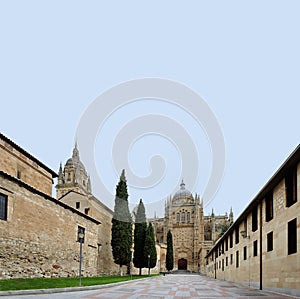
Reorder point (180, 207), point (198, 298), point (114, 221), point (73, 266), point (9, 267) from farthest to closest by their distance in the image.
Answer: point (180, 207), point (114, 221), point (73, 266), point (9, 267), point (198, 298)

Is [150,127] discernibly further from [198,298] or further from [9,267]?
[198,298]

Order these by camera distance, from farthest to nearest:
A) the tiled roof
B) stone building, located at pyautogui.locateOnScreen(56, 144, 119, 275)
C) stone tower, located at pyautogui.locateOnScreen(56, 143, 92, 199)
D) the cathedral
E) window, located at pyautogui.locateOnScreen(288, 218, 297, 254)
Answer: the cathedral → stone tower, located at pyautogui.locateOnScreen(56, 143, 92, 199) → stone building, located at pyautogui.locateOnScreen(56, 144, 119, 275) → the tiled roof → window, located at pyautogui.locateOnScreen(288, 218, 297, 254)

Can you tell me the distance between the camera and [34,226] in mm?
20016

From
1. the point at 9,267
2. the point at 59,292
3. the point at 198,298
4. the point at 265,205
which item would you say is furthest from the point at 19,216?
the point at 265,205

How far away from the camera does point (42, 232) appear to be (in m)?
21.0

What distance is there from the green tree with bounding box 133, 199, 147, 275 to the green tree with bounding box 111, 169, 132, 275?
649 centimetres

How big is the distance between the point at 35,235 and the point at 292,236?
513 inches

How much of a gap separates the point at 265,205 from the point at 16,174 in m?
15.3

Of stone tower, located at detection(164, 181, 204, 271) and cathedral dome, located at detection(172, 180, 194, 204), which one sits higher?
cathedral dome, located at detection(172, 180, 194, 204)

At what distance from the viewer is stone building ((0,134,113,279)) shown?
1733 cm

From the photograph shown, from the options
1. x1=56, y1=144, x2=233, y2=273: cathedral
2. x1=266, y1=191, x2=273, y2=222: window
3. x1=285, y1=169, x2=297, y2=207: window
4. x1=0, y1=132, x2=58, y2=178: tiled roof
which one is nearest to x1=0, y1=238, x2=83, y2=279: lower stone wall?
x1=0, y1=132, x2=58, y2=178: tiled roof

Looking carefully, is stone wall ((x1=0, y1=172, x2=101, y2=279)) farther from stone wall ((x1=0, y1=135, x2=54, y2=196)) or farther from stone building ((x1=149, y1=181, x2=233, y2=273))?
stone building ((x1=149, y1=181, x2=233, y2=273))


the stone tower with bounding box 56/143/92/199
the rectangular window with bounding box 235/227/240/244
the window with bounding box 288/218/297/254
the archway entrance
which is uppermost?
the stone tower with bounding box 56/143/92/199

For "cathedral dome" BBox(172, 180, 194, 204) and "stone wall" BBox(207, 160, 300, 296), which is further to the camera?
"cathedral dome" BBox(172, 180, 194, 204)
